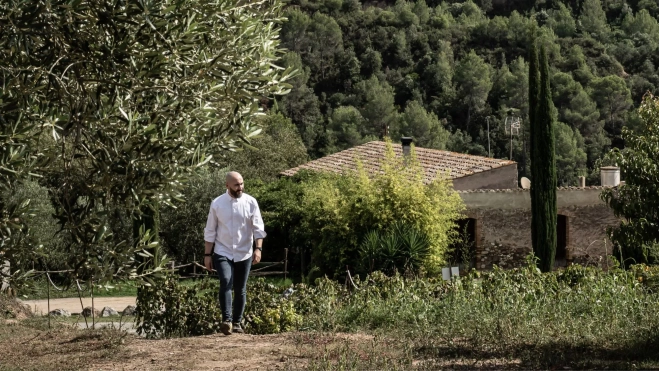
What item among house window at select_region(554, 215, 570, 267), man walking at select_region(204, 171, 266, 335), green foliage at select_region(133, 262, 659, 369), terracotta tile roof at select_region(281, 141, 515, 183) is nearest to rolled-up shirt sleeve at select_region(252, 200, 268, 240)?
man walking at select_region(204, 171, 266, 335)

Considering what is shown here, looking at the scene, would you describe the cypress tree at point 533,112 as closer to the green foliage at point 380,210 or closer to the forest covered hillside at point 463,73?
the green foliage at point 380,210

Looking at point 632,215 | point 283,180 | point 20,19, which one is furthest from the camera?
point 283,180

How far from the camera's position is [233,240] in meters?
8.98

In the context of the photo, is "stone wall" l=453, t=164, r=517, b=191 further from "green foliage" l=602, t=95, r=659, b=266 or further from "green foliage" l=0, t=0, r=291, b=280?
"green foliage" l=0, t=0, r=291, b=280

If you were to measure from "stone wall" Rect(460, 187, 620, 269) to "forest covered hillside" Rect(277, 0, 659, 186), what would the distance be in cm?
2602

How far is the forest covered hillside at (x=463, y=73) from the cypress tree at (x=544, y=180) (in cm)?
2882

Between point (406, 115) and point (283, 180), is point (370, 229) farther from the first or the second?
point (406, 115)

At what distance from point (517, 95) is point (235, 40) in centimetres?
6801

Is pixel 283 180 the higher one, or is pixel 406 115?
pixel 406 115

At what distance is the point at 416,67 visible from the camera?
77.4 metres

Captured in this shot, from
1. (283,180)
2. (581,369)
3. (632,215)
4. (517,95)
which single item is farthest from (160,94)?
(517,95)

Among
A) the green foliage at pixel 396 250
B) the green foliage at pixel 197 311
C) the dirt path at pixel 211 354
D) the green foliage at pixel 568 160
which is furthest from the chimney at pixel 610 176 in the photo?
the green foliage at pixel 568 160

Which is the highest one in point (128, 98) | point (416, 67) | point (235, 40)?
point (416, 67)

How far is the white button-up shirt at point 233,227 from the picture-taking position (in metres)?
9.01
